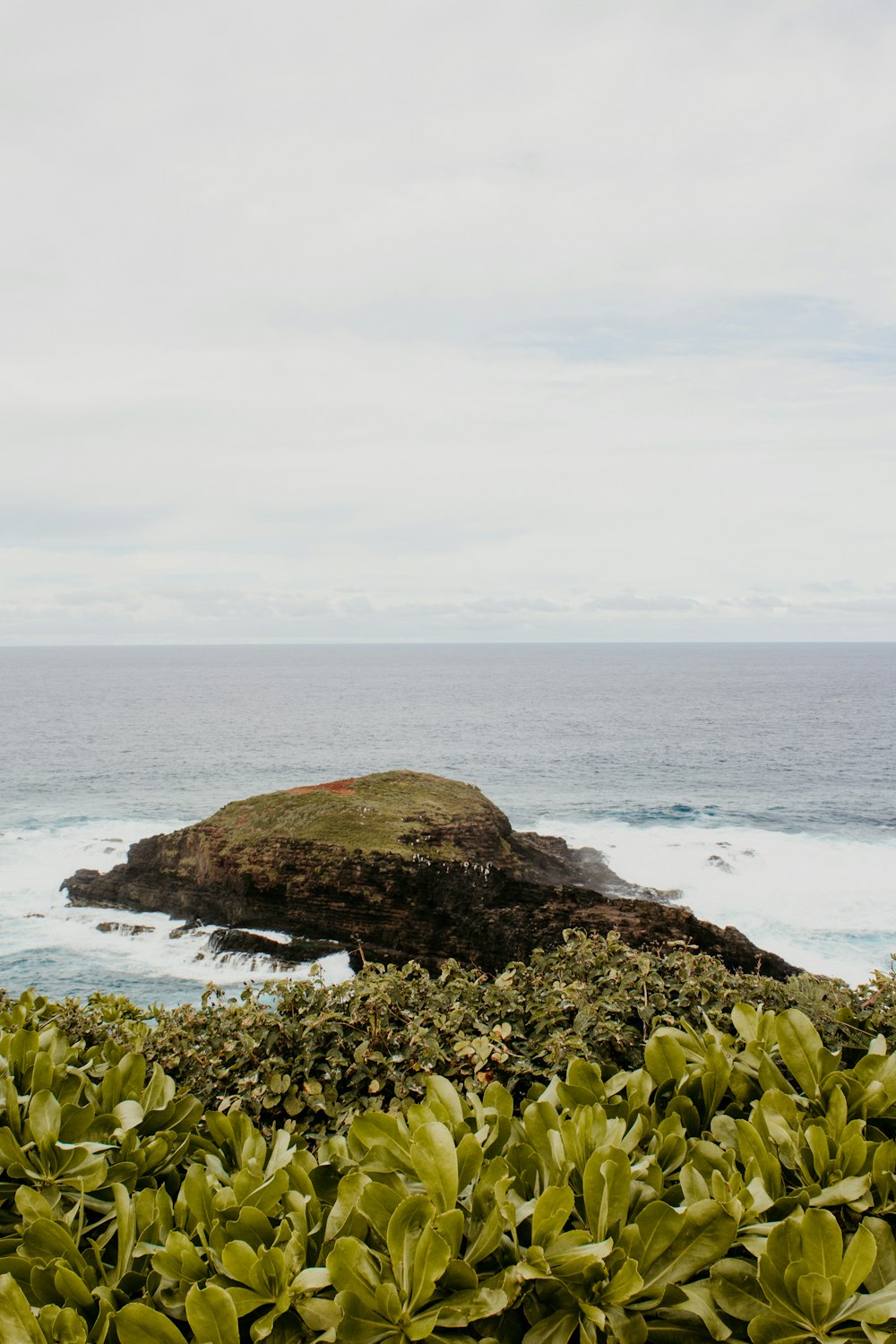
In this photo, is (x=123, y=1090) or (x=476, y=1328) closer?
(x=476, y=1328)

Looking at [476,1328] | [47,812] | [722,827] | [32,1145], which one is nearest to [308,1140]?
[32,1145]

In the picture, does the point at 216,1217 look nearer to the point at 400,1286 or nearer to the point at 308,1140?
the point at 400,1286

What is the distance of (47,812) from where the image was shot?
1844 inches

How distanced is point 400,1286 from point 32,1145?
189 cm

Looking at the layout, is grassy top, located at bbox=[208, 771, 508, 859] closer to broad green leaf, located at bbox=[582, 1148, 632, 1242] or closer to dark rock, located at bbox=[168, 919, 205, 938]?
dark rock, located at bbox=[168, 919, 205, 938]

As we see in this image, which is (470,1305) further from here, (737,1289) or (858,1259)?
(858,1259)

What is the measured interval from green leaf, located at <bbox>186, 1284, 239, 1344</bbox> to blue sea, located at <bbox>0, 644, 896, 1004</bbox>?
77.7 feet

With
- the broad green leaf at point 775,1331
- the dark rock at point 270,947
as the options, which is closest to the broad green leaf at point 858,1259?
the broad green leaf at point 775,1331

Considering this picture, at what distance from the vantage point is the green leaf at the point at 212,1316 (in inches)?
87.7

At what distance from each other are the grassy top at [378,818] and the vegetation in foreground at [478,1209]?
82.4ft

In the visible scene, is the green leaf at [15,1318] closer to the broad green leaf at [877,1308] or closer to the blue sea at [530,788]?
the broad green leaf at [877,1308]

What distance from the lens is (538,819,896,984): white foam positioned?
27547 millimetres

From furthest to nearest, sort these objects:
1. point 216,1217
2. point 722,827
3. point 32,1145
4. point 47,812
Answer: point 47,812 → point 722,827 → point 32,1145 → point 216,1217

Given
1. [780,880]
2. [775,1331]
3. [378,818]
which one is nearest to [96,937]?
[378,818]
